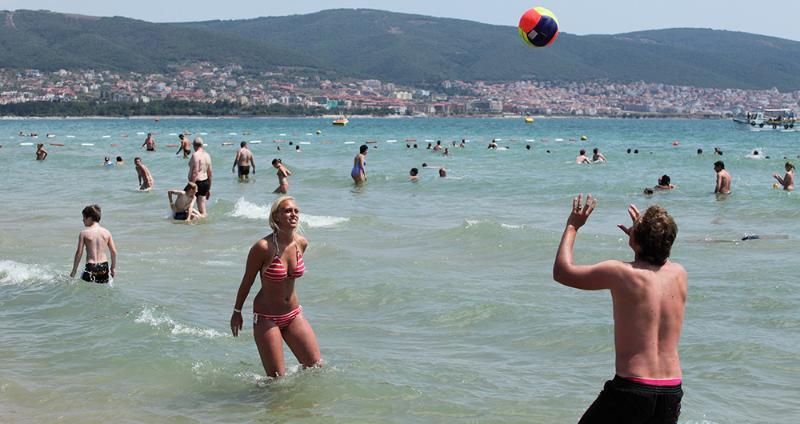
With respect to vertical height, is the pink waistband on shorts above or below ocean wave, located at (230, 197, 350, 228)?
above

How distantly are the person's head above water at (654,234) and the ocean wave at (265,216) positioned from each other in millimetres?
12315

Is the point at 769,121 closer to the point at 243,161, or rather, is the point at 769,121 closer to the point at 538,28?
the point at 243,161

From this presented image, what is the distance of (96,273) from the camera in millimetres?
9492

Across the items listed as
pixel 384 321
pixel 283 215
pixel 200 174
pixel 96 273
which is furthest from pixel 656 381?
pixel 200 174

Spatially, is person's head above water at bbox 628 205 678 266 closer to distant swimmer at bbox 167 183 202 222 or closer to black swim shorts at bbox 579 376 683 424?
black swim shorts at bbox 579 376 683 424

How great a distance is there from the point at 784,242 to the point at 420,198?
9.68m

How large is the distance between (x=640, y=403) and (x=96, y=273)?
22.5ft

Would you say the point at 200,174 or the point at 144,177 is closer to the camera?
the point at 200,174

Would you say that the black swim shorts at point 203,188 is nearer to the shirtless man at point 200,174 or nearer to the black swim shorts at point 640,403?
the shirtless man at point 200,174

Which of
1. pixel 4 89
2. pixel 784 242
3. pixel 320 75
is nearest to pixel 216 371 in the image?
pixel 784 242

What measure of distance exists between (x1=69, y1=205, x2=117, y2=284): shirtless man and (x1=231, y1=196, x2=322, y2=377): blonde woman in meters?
3.50

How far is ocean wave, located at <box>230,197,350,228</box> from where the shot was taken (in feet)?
53.8

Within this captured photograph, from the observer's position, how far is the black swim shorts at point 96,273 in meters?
9.47

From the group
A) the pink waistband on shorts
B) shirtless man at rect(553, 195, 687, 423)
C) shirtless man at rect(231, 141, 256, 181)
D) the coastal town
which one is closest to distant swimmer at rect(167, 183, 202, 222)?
shirtless man at rect(231, 141, 256, 181)
